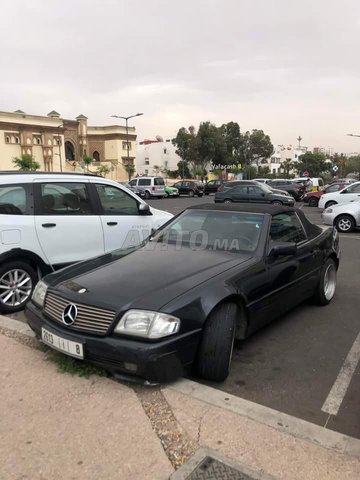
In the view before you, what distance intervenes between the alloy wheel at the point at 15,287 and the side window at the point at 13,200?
2.36 feet

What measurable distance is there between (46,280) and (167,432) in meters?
1.88

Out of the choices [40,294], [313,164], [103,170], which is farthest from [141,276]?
[313,164]

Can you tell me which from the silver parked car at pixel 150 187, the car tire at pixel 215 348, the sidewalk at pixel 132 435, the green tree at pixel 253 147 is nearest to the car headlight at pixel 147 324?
the car tire at pixel 215 348

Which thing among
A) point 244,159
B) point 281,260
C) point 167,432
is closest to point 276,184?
point 281,260

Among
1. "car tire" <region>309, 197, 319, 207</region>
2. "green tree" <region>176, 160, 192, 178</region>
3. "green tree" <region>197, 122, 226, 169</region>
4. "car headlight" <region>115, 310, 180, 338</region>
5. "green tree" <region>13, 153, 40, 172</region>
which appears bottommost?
"car tire" <region>309, 197, 319, 207</region>

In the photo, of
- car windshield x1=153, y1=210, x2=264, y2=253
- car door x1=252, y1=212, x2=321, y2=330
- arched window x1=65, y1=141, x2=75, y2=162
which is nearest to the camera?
car door x1=252, y1=212, x2=321, y2=330

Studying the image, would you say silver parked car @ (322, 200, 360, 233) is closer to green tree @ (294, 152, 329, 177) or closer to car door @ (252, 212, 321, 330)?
car door @ (252, 212, 321, 330)

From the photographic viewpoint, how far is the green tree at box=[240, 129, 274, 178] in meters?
69.1

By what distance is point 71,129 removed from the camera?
7562 centimetres

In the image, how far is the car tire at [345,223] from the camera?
12.7 m

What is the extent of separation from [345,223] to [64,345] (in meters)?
11.2

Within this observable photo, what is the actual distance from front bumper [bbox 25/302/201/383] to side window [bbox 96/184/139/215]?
10.1 feet

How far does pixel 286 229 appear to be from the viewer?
4.75 meters

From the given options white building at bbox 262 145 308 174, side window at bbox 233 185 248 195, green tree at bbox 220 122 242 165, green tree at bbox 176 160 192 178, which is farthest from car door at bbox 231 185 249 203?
white building at bbox 262 145 308 174
